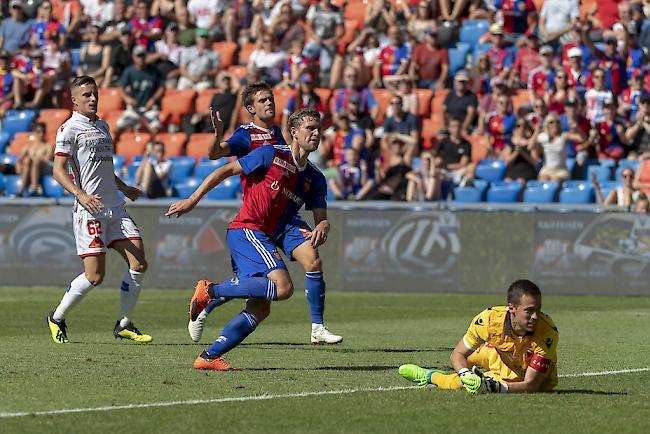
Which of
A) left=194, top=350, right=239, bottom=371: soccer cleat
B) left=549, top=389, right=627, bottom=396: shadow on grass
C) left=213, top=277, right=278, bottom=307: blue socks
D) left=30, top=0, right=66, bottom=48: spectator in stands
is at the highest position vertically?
left=30, top=0, right=66, bottom=48: spectator in stands

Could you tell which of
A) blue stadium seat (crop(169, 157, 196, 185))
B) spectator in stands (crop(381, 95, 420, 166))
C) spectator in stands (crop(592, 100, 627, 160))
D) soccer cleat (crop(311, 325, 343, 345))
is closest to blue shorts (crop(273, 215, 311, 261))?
soccer cleat (crop(311, 325, 343, 345))

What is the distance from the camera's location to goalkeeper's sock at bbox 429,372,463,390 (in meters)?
9.21

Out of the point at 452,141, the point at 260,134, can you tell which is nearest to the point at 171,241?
the point at 452,141

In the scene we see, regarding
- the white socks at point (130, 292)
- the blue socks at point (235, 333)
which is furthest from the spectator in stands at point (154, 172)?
A: the blue socks at point (235, 333)

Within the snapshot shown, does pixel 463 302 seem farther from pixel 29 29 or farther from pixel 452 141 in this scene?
pixel 29 29

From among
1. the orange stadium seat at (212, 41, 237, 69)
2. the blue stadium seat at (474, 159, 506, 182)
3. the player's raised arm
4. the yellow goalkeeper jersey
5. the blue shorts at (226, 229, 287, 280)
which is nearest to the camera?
the yellow goalkeeper jersey

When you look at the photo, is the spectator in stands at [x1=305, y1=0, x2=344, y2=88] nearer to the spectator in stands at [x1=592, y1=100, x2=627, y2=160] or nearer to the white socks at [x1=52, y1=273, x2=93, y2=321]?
the spectator in stands at [x1=592, y1=100, x2=627, y2=160]

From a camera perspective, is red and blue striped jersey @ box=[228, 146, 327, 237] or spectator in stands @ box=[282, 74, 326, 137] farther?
spectator in stands @ box=[282, 74, 326, 137]

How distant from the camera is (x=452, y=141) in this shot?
77.3 ft

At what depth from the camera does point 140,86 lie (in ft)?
92.2

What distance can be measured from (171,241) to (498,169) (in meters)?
5.40

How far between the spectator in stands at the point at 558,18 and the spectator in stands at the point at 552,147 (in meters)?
2.67

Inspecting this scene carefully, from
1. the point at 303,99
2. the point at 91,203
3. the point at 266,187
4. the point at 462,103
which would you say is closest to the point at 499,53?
the point at 462,103

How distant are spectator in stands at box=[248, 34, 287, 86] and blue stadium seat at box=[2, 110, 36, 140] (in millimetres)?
4884
